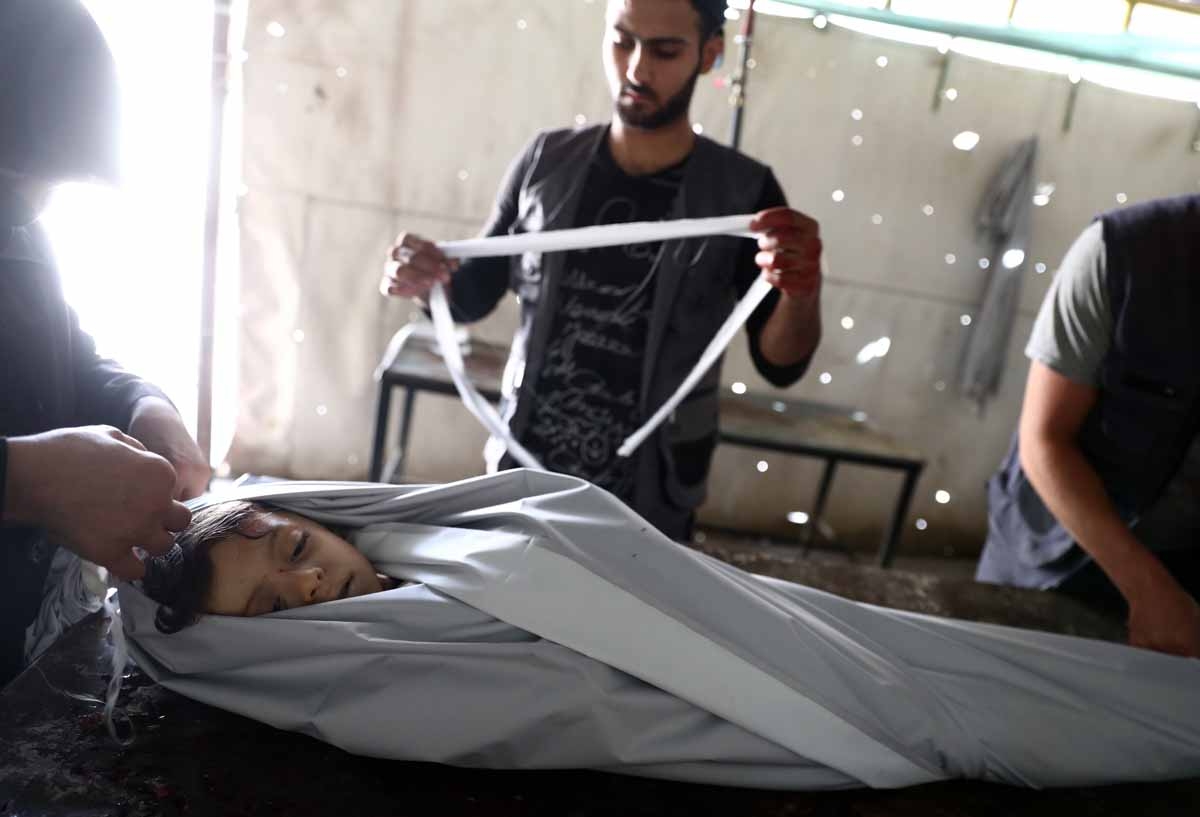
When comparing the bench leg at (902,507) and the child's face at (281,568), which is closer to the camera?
the child's face at (281,568)

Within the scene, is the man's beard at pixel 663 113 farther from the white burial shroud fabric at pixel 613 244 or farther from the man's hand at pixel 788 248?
the man's hand at pixel 788 248

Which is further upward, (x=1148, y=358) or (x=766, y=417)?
(x=1148, y=358)

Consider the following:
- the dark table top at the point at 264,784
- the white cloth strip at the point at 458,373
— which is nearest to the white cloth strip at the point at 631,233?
the white cloth strip at the point at 458,373

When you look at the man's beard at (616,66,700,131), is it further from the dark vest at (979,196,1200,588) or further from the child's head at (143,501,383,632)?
the child's head at (143,501,383,632)

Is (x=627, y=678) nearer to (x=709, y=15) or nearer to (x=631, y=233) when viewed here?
(x=631, y=233)

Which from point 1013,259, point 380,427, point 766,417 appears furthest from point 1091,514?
point 1013,259

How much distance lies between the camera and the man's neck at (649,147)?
1.67 m

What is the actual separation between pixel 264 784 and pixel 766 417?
106 inches

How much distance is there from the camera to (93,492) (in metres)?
0.83

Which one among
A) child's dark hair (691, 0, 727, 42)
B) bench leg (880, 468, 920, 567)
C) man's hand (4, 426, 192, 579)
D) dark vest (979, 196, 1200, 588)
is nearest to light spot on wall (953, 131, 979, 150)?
bench leg (880, 468, 920, 567)

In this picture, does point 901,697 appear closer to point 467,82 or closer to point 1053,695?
point 1053,695

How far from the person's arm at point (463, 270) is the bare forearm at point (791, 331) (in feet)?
2.18

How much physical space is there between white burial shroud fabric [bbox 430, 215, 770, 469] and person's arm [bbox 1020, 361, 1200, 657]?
0.60 metres

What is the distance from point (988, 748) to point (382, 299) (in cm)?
310
